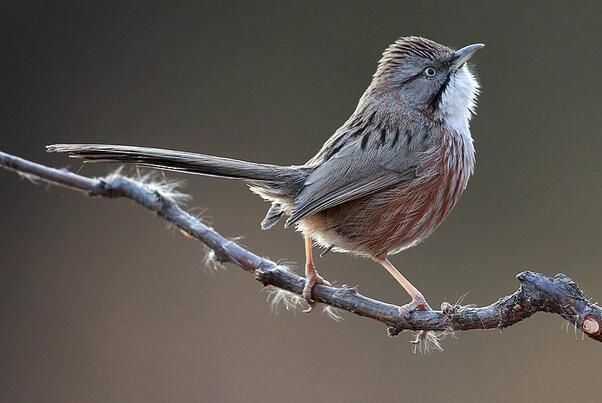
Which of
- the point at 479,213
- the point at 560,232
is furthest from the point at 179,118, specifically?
the point at 560,232

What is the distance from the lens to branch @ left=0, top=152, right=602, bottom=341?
8.51 feet

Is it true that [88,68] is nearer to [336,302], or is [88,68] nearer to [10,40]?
[10,40]

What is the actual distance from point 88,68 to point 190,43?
2.69ft

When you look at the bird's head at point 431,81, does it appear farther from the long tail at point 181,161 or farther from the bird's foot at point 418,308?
the bird's foot at point 418,308

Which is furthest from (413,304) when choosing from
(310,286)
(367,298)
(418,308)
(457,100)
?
(457,100)

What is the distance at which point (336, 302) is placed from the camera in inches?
138

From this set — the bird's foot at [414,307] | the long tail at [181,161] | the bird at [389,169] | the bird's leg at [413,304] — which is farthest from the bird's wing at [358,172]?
the bird's foot at [414,307]

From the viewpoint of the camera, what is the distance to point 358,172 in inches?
160

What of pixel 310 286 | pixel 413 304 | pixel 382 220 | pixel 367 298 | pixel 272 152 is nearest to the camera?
pixel 367 298

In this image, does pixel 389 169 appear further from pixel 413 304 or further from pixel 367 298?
pixel 367 298

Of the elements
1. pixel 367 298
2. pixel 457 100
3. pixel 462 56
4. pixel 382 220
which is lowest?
pixel 367 298

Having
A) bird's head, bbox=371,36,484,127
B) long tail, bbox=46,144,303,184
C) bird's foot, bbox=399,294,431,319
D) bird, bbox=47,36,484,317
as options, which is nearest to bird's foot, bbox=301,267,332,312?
bird, bbox=47,36,484,317

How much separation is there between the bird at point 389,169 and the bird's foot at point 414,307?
1cm

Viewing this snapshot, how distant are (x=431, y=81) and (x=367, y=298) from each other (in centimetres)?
136
